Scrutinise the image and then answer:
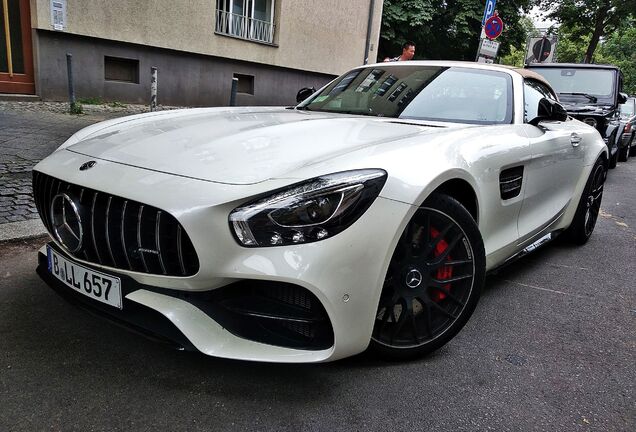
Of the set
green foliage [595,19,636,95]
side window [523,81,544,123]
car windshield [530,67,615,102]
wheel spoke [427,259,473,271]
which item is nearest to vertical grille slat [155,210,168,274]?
wheel spoke [427,259,473,271]

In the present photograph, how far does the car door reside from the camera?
3105 mm

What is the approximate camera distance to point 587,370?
2.42 m

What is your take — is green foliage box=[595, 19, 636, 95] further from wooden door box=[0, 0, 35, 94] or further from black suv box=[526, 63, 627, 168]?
wooden door box=[0, 0, 35, 94]

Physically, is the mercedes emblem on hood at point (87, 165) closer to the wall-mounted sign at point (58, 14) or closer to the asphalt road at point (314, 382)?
the asphalt road at point (314, 382)

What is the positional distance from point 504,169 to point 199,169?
1583 millimetres

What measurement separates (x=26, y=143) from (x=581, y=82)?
8.80m

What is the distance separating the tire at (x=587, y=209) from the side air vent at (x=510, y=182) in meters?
1.47

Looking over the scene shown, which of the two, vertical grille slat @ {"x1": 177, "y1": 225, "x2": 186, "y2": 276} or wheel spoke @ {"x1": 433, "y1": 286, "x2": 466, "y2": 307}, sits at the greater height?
vertical grille slat @ {"x1": 177, "y1": 225, "x2": 186, "y2": 276}

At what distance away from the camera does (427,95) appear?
328 cm

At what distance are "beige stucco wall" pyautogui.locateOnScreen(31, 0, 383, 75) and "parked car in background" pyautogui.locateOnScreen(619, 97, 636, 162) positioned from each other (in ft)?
23.5

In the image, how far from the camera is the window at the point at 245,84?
42.5 feet

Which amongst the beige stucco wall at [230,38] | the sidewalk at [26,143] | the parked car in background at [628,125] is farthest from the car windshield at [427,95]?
the parked car in background at [628,125]

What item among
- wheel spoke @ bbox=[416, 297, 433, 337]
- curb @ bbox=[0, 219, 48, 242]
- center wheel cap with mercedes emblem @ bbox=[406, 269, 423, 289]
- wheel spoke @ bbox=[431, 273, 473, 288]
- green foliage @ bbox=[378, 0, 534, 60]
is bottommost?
curb @ bbox=[0, 219, 48, 242]

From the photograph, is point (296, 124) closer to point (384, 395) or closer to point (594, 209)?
point (384, 395)
